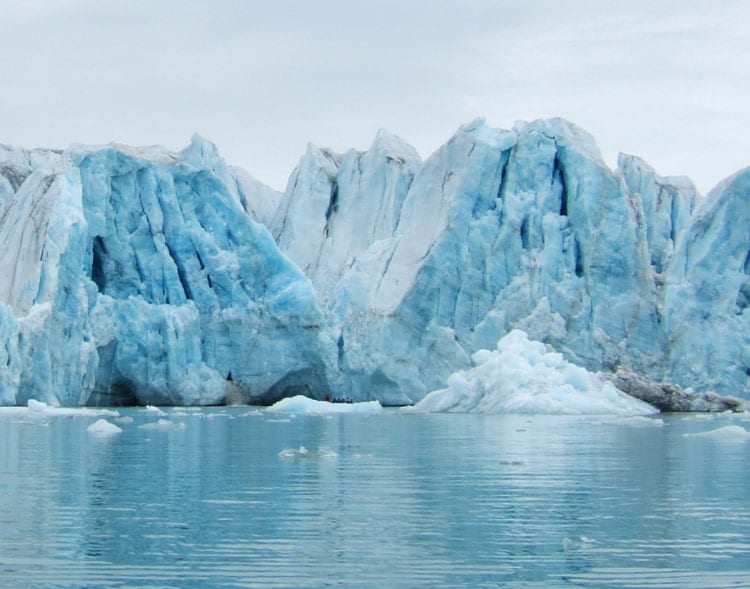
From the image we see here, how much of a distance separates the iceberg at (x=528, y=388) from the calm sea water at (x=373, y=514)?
358 inches

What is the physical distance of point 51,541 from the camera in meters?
6.55

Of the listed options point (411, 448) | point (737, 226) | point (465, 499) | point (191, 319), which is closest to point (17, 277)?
point (191, 319)

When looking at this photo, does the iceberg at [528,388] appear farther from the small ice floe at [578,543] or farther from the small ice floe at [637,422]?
the small ice floe at [578,543]

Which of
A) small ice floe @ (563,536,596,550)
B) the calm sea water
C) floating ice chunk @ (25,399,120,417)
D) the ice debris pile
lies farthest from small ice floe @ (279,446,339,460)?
the ice debris pile

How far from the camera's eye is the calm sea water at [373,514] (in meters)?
Answer: 5.73

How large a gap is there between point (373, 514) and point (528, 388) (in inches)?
653

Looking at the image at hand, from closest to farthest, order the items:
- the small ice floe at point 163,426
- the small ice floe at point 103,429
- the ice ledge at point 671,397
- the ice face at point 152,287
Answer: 1. the small ice floe at point 103,429
2. the small ice floe at point 163,426
3. the ice face at point 152,287
4. the ice ledge at point 671,397

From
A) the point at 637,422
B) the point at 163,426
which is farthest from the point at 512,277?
the point at 163,426

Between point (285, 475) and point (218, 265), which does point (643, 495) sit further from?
point (218, 265)

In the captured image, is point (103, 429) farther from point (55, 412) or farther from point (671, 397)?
point (671, 397)

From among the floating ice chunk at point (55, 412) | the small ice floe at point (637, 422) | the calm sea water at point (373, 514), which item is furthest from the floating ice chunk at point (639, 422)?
the floating ice chunk at point (55, 412)

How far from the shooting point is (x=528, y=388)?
23.9m

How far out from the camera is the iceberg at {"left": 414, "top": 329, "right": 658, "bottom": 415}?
77.2ft

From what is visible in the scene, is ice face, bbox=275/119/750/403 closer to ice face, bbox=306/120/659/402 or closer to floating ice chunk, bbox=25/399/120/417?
ice face, bbox=306/120/659/402
